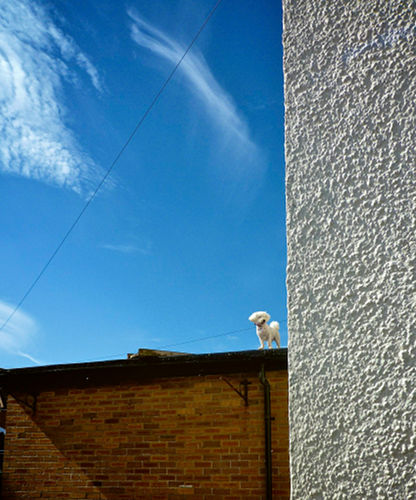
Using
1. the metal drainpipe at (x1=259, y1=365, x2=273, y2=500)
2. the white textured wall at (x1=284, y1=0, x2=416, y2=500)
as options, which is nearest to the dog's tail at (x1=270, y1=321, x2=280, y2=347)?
the metal drainpipe at (x1=259, y1=365, x2=273, y2=500)

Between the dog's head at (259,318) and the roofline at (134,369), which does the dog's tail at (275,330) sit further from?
the roofline at (134,369)

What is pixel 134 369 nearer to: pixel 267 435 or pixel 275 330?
pixel 267 435

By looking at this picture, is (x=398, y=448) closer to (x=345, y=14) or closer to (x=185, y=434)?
(x=345, y=14)

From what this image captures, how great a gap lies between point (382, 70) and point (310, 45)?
0.59 feet

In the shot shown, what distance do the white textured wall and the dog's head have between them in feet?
25.1

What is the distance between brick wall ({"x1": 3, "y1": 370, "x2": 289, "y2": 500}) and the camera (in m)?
7.02

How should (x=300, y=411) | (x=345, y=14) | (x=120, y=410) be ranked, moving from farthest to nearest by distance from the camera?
(x=120, y=410) < (x=345, y=14) < (x=300, y=411)

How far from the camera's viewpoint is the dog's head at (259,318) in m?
8.55

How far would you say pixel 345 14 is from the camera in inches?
41.3

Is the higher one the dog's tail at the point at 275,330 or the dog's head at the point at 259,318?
the dog's head at the point at 259,318

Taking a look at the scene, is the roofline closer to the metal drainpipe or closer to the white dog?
the metal drainpipe

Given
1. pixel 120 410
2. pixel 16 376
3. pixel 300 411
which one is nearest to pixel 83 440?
pixel 120 410

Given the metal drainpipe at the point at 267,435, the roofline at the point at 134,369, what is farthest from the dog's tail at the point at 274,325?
the metal drainpipe at the point at 267,435

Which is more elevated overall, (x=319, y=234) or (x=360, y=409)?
(x=319, y=234)
